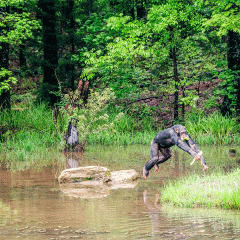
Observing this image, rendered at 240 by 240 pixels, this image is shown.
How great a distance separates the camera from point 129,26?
1691 cm

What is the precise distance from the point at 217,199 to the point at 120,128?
11.5m

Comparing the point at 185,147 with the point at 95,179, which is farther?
the point at 95,179

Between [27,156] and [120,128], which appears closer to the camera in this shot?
[27,156]

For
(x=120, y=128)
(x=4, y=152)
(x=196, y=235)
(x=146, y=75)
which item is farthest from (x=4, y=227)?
(x=146, y=75)

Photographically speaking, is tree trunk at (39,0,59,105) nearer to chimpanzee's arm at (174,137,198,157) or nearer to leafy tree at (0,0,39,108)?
leafy tree at (0,0,39,108)

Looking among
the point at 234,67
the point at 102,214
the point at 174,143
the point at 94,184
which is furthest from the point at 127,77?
the point at 102,214

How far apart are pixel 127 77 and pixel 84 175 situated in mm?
10828

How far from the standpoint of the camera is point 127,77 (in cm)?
1886

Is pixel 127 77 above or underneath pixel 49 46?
underneath

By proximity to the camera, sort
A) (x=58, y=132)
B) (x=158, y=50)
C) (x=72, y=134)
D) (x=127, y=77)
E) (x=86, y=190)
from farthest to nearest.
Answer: (x=127, y=77) < (x=158, y=50) < (x=58, y=132) < (x=72, y=134) < (x=86, y=190)

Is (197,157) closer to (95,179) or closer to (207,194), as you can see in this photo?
(207,194)

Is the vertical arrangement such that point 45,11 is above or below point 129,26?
above

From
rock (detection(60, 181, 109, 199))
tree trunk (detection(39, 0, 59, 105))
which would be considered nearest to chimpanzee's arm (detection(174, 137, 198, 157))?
rock (detection(60, 181, 109, 199))

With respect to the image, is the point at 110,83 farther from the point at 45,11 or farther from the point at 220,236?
the point at 220,236
